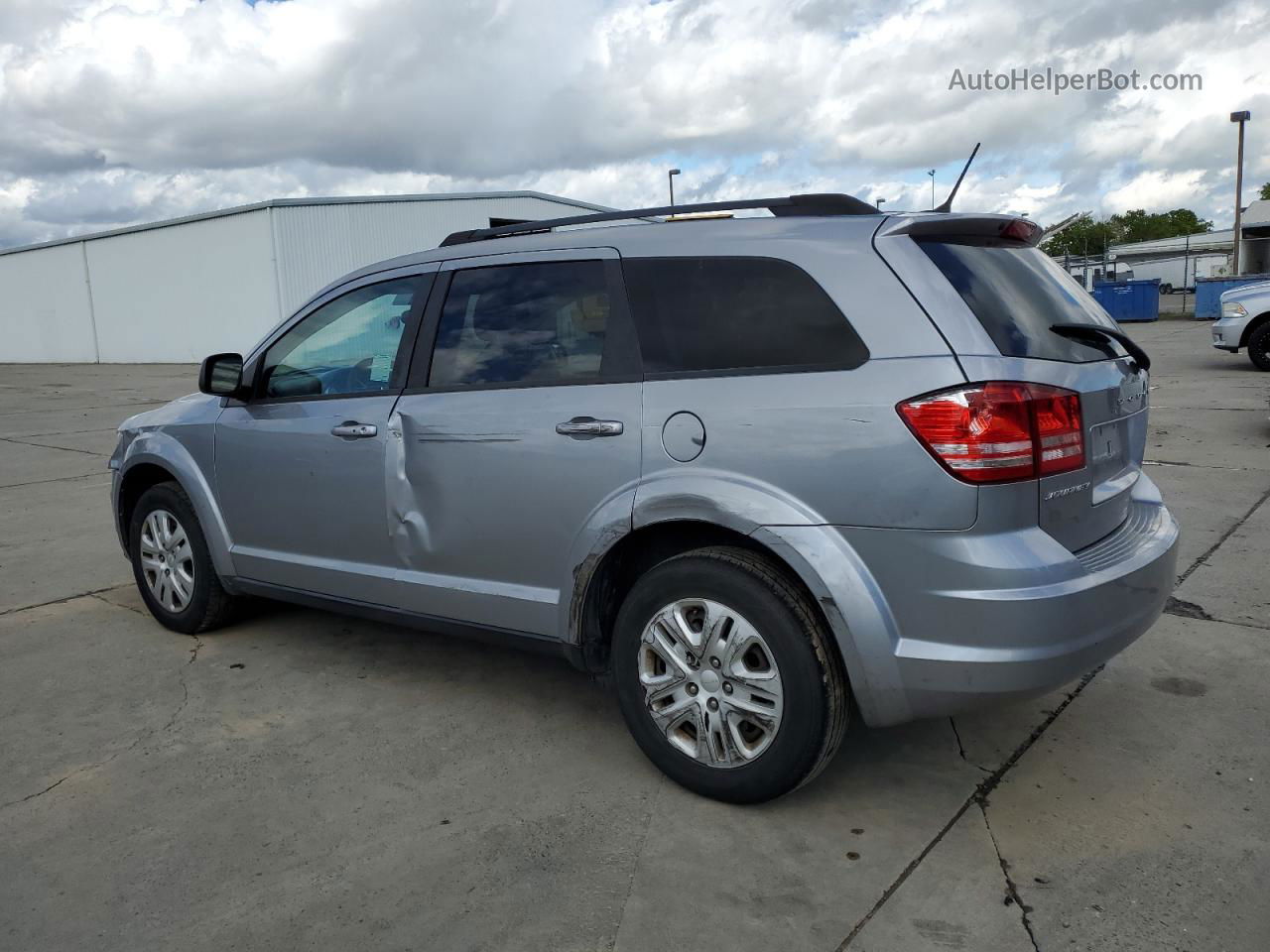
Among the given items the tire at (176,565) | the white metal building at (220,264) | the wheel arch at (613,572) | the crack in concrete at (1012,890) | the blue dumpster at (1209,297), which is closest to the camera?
the crack in concrete at (1012,890)

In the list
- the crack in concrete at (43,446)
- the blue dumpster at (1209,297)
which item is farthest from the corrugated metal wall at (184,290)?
the blue dumpster at (1209,297)

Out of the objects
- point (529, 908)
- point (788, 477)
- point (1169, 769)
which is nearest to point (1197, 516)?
point (1169, 769)

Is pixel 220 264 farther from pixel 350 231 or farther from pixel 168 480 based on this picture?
pixel 168 480

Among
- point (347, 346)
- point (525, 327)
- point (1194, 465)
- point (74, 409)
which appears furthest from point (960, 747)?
point (74, 409)

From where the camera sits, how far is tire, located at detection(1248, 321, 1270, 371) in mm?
15016

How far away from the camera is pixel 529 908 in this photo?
272cm

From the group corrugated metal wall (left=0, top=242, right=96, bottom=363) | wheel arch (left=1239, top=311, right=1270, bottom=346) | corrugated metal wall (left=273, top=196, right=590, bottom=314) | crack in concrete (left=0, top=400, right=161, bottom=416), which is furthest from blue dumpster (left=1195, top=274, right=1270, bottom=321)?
corrugated metal wall (left=0, top=242, right=96, bottom=363)

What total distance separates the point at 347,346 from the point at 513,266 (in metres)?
0.97

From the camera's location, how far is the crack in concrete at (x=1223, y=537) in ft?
17.7

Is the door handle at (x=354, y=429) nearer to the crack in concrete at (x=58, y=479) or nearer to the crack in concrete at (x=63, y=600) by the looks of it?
the crack in concrete at (x=63, y=600)

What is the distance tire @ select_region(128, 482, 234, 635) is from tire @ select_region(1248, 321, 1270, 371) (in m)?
15.0

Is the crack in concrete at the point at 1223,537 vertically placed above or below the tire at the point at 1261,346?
below

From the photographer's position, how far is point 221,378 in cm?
451

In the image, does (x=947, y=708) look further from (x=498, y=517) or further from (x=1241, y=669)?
(x=1241, y=669)
